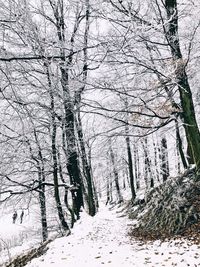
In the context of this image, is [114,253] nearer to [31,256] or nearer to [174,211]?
[174,211]

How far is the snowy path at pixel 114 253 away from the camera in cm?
665

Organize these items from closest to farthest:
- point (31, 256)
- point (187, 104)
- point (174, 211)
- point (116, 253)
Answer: point (116, 253) → point (174, 211) → point (187, 104) → point (31, 256)

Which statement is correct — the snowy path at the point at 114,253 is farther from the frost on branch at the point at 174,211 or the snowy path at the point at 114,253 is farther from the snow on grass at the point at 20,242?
the snow on grass at the point at 20,242

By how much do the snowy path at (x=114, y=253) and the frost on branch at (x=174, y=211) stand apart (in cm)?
75

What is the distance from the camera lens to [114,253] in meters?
7.79

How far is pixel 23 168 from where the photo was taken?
14773 mm

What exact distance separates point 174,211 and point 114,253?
259 centimetres

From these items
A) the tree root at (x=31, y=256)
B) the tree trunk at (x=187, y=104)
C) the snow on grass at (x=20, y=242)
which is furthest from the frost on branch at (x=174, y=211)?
the snow on grass at (x=20, y=242)

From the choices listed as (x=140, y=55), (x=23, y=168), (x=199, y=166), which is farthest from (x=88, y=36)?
(x=23, y=168)

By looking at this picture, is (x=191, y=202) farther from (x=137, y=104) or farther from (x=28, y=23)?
(x=28, y=23)

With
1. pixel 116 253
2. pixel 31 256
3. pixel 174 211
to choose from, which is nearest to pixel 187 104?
pixel 174 211

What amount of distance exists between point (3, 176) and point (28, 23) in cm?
1009

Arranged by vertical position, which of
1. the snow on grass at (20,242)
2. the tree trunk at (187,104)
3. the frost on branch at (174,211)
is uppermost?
the tree trunk at (187,104)

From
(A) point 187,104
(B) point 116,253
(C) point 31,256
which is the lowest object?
(C) point 31,256
